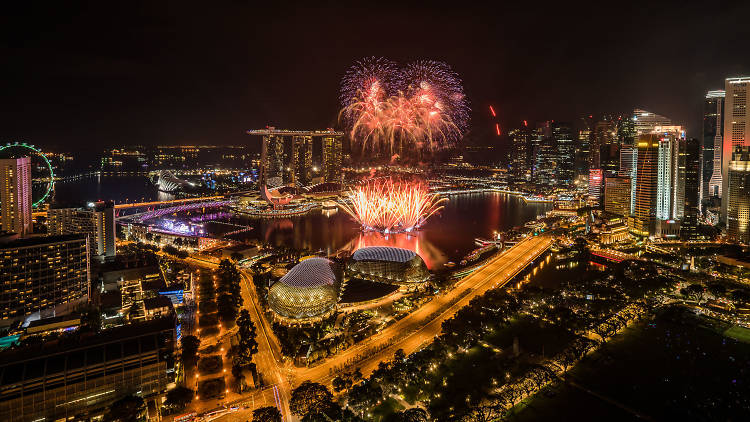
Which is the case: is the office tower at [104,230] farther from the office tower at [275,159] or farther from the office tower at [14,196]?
the office tower at [275,159]

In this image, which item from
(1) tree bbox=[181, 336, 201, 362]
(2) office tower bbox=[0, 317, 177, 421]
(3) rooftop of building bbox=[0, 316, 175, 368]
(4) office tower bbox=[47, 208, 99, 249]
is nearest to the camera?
(2) office tower bbox=[0, 317, 177, 421]

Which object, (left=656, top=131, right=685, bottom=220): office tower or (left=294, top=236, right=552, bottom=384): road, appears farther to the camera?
(left=656, top=131, right=685, bottom=220): office tower

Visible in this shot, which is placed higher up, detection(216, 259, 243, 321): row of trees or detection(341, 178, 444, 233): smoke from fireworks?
detection(341, 178, 444, 233): smoke from fireworks

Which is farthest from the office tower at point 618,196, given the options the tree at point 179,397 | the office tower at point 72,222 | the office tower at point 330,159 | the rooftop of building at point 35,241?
the office tower at point 72,222

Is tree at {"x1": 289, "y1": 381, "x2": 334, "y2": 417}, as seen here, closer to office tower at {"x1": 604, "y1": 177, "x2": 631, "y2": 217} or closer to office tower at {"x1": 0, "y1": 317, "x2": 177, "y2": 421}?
office tower at {"x1": 0, "y1": 317, "x2": 177, "y2": 421}

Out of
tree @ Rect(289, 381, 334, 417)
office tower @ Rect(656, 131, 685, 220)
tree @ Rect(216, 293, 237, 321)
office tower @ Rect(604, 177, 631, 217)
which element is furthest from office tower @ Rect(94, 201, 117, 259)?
office tower @ Rect(604, 177, 631, 217)

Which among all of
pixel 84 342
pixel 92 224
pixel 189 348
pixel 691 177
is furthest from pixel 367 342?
pixel 691 177

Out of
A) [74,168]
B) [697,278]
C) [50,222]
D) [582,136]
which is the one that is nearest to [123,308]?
[50,222]
